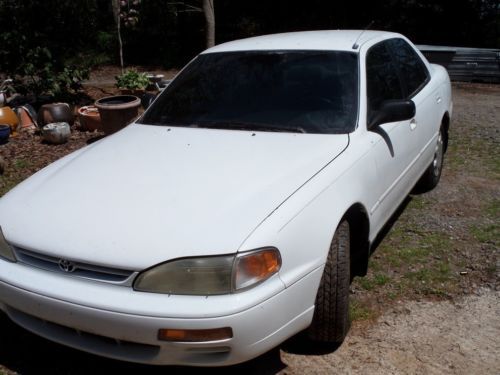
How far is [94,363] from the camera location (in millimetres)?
2805

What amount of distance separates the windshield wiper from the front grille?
1364 millimetres

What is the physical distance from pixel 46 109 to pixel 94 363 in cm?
586

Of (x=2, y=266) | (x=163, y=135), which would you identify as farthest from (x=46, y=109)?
(x=2, y=266)

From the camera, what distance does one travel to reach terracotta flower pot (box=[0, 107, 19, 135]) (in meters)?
7.52

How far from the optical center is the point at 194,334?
216cm

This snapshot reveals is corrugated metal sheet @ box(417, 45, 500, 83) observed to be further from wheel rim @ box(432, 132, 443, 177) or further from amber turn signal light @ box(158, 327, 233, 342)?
amber turn signal light @ box(158, 327, 233, 342)

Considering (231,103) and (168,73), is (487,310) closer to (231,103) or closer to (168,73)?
(231,103)

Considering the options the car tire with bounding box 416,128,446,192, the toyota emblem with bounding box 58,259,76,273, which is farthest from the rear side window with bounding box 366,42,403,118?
the toyota emblem with bounding box 58,259,76,273

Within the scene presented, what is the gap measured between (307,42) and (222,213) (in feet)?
6.10

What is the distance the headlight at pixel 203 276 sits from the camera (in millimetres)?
2180

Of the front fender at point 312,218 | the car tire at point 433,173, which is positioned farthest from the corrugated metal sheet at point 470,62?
the front fender at point 312,218

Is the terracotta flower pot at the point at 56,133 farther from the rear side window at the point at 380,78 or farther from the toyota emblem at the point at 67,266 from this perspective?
the toyota emblem at the point at 67,266

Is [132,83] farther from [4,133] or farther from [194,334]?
[194,334]

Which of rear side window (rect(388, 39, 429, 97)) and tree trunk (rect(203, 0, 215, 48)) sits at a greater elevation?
rear side window (rect(388, 39, 429, 97))
